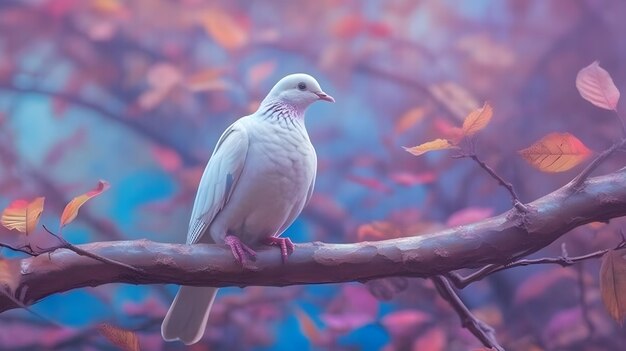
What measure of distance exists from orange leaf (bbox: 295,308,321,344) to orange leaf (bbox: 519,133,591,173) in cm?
63

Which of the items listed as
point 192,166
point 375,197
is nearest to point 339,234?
point 375,197

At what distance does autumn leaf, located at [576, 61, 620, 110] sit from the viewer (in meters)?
0.84

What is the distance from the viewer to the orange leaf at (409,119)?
1396 mm

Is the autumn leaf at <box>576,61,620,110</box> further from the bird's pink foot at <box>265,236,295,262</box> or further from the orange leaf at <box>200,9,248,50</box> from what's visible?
the orange leaf at <box>200,9,248,50</box>

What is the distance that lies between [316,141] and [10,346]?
0.72 m

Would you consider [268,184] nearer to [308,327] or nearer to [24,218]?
[24,218]

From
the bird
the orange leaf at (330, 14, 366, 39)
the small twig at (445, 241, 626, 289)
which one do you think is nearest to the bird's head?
the bird

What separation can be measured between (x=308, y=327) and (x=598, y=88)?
A: 0.73 m

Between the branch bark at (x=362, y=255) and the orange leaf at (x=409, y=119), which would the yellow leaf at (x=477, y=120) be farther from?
the orange leaf at (x=409, y=119)

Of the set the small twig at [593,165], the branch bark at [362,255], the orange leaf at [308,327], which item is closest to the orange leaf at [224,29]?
the orange leaf at [308,327]

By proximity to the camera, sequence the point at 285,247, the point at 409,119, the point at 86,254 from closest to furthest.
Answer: the point at 86,254 < the point at 285,247 < the point at 409,119

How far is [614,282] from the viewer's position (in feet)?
2.65

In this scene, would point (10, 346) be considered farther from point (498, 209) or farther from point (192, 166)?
point (498, 209)

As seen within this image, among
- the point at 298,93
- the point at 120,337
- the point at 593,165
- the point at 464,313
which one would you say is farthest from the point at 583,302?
the point at 120,337
